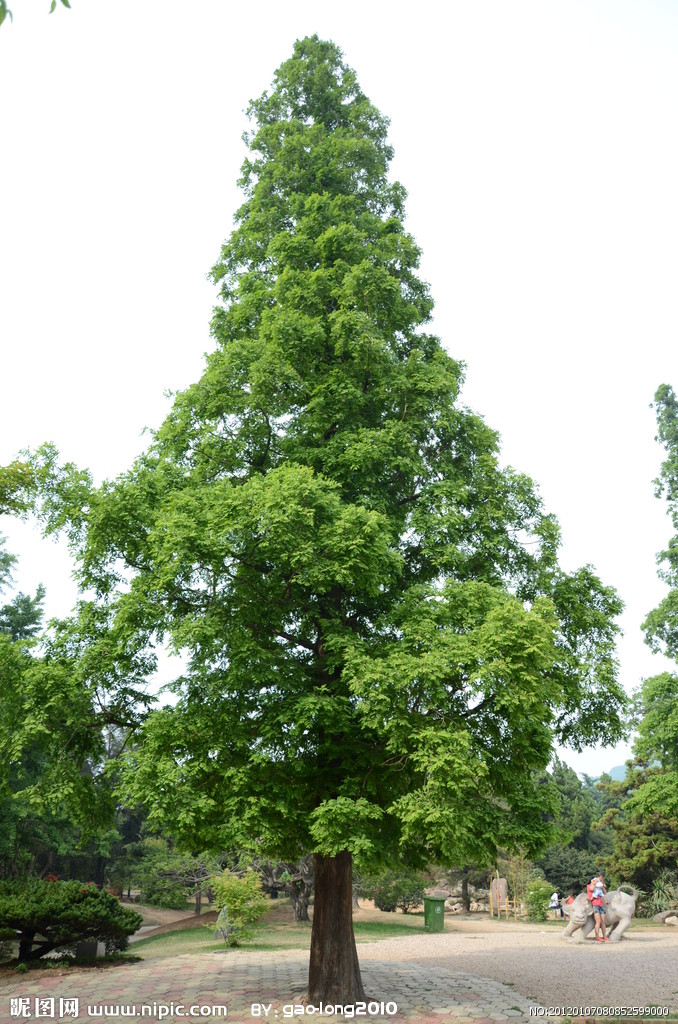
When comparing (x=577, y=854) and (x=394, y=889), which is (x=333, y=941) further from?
(x=577, y=854)

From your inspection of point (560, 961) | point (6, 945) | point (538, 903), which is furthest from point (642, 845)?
point (6, 945)

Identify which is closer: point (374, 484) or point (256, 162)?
point (374, 484)

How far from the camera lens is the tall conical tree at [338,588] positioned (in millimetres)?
9516

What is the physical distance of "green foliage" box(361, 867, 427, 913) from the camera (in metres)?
27.5

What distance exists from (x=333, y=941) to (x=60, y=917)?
6555 millimetres

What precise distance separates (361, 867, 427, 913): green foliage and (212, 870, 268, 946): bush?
26.4ft

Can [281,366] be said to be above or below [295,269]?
below

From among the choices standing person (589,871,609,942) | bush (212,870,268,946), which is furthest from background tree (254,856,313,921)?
standing person (589,871,609,942)

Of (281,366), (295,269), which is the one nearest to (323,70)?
(295,269)

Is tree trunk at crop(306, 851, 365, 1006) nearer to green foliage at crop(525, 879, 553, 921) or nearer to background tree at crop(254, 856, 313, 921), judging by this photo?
background tree at crop(254, 856, 313, 921)

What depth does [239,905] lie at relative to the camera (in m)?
19.1

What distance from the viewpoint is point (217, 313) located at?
1408 centimetres

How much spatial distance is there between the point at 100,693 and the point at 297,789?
10.7 feet

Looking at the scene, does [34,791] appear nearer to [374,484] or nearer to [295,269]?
[374,484]
